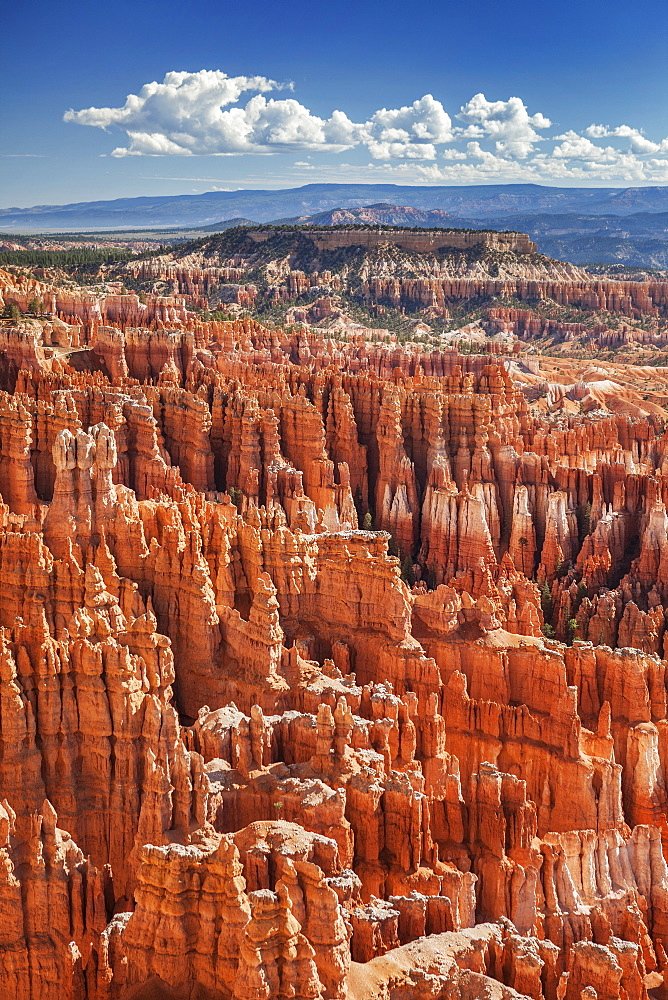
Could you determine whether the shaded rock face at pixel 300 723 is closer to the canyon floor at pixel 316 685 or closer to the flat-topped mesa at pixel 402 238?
the canyon floor at pixel 316 685

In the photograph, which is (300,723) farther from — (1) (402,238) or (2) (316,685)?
(1) (402,238)

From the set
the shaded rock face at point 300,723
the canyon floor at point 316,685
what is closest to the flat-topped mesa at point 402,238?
the canyon floor at point 316,685

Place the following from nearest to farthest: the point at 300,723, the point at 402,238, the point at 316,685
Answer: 1. the point at 300,723
2. the point at 316,685
3. the point at 402,238

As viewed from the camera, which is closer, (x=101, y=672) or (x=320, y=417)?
(x=101, y=672)

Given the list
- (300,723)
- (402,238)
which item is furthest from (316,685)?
(402,238)

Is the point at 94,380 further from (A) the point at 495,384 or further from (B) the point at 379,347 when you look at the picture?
(B) the point at 379,347

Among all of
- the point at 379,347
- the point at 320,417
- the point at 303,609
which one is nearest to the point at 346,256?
the point at 379,347
